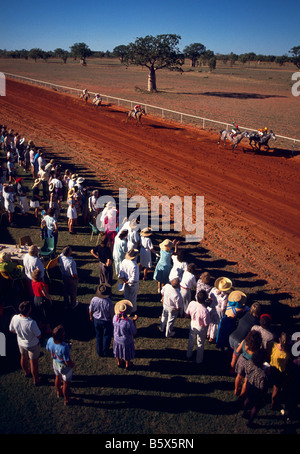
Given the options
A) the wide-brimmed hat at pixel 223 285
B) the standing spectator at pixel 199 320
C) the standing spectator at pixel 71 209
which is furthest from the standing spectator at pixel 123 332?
the standing spectator at pixel 71 209

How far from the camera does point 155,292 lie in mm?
8938

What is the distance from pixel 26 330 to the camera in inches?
223

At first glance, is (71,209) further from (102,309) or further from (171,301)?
(171,301)

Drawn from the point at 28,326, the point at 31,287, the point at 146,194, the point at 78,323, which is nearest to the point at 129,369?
the point at 78,323

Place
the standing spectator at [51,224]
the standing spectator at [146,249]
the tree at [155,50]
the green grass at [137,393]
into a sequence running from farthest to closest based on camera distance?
the tree at [155,50]
the standing spectator at [51,224]
the standing spectator at [146,249]
the green grass at [137,393]

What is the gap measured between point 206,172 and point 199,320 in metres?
13.1

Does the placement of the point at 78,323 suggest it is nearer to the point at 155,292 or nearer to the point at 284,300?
the point at 155,292

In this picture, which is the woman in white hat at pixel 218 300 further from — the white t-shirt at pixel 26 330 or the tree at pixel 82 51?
the tree at pixel 82 51

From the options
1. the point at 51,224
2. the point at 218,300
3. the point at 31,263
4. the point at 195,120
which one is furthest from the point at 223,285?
the point at 195,120

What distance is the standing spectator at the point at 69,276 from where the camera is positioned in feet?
24.4

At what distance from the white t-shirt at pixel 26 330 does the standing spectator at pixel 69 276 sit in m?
1.91

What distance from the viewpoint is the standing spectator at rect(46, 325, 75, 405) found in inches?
208
